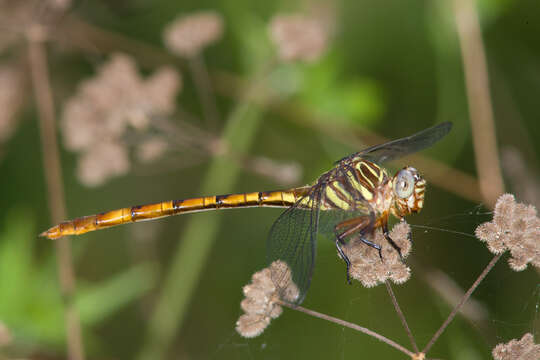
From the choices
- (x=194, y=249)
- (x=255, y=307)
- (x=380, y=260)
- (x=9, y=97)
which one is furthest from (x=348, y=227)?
(x=9, y=97)

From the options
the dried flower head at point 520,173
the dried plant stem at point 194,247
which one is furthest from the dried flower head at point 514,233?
the dried plant stem at point 194,247

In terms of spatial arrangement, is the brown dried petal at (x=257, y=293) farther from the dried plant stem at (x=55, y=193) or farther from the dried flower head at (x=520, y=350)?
the dried plant stem at (x=55, y=193)

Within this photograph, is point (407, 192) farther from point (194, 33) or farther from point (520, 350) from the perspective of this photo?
point (194, 33)

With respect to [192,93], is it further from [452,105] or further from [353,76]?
[452,105]

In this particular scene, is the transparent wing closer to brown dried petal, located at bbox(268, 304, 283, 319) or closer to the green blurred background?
the green blurred background

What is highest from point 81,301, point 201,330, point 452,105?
point 452,105

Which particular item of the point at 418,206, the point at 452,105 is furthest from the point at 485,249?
the point at 452,105
